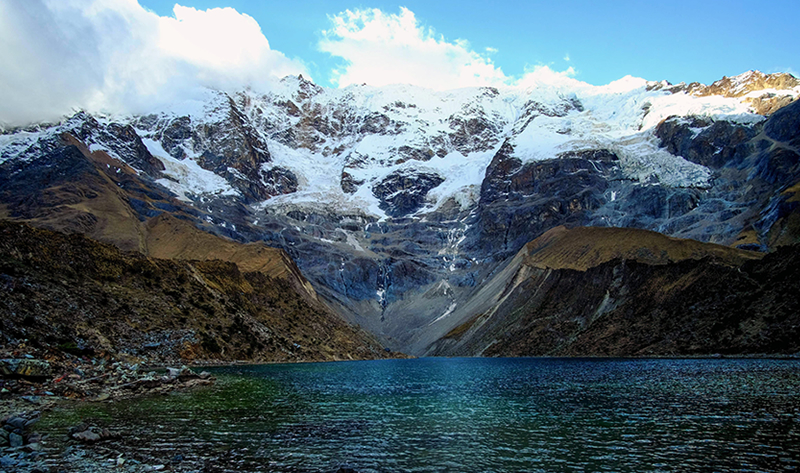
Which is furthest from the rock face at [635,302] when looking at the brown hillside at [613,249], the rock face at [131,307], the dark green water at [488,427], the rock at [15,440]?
the rock at [15,440]

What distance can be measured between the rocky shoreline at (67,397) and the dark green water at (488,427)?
5.91 feet

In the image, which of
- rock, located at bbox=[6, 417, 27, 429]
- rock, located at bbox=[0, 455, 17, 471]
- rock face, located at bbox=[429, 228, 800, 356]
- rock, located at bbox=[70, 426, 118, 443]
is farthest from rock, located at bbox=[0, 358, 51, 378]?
rock face, located at bbox=[429, 228, 800, 356]

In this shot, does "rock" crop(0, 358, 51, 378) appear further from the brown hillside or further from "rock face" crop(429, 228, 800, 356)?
the brown hillside

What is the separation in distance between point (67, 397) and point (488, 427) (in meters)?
25.0

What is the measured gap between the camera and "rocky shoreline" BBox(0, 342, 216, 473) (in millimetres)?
18641

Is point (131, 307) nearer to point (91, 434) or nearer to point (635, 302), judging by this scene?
point (91, 434)

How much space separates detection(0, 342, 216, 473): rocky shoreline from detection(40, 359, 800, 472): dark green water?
1.80 m

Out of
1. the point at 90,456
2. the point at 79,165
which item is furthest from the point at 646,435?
the point at 79,165

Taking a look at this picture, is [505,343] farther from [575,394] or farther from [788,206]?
[788,206]

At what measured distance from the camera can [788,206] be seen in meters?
151

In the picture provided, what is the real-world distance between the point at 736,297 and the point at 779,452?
70.4 meters

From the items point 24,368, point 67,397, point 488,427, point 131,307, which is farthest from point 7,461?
point 131,307

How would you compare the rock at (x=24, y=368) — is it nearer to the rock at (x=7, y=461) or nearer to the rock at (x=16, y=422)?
the rock at (x=16, y=422)

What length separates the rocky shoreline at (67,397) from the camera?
734 inches
